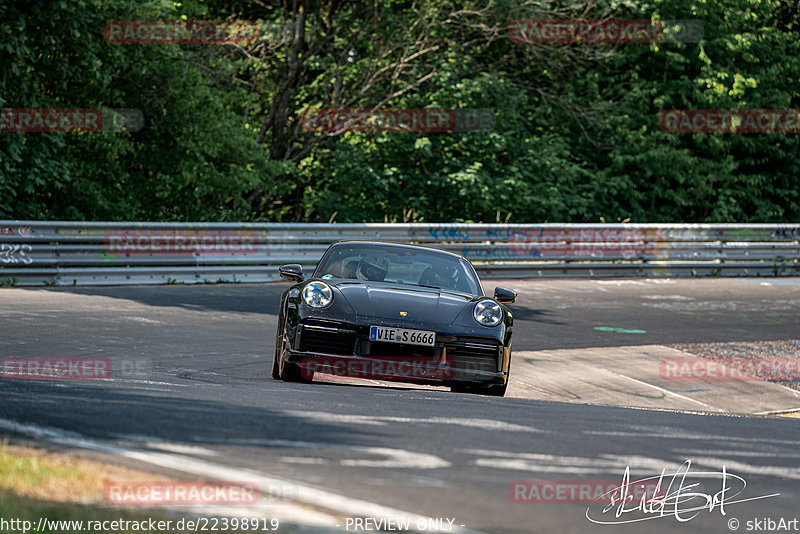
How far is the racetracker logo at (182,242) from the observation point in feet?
52.9

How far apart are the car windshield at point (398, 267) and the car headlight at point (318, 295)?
73 centimetres

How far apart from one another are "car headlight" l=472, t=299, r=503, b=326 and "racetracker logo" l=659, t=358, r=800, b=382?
3.49 m

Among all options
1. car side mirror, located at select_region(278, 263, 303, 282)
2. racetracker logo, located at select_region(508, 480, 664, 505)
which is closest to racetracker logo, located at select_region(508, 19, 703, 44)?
car side mirror, located at select_region(278, 263, 303, 282)

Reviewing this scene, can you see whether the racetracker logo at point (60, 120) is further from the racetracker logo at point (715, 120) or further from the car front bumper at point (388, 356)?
the racetracker logo at point (715, 120)

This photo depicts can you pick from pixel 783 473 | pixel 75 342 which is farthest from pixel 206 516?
pixel 75 342

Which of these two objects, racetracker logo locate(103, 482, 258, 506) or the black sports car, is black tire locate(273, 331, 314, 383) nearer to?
the black sports car

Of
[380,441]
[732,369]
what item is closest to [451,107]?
[732,369]

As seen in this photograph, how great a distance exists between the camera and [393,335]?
301 inches

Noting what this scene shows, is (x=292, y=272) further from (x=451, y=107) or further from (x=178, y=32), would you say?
(x=451, y=107)

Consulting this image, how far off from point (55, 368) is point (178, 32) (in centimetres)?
1318

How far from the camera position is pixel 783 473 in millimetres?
4668

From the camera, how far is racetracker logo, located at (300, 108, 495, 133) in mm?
25430

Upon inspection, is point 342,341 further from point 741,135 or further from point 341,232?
point 741,135

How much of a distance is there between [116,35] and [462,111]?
10.2 meters
